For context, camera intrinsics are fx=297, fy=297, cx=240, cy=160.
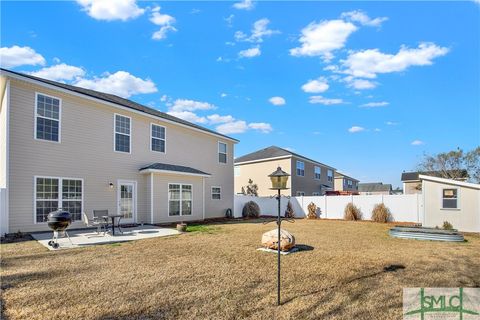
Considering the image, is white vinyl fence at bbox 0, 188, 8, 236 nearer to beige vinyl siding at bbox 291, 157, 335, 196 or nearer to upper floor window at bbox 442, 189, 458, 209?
upper floor window at bbox 442, 189, 458, 209

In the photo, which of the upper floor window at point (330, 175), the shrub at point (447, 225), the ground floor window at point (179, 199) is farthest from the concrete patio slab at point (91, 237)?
the upper floor window at point (330, 175)

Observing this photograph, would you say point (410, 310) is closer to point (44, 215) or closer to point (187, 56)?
point (44, 215)

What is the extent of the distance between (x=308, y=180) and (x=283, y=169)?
4530 mm

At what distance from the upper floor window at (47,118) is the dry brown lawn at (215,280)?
15.3 ft

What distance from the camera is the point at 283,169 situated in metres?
28.4

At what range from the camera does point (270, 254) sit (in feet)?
26.2

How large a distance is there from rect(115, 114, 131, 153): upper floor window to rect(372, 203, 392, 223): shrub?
15.5 meters

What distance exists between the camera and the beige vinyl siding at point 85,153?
36.6 feet

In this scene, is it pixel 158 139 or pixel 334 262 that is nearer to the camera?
pixel 334 262

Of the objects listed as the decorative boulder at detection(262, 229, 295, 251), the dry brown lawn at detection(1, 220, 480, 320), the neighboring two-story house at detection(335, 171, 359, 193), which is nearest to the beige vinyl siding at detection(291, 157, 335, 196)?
the neighboring two-story house at detection(335, 171, 359, 193)

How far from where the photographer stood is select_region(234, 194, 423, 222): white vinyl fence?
60.3 ft

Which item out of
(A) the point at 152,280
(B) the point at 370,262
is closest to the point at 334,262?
(B) the point at 370,262

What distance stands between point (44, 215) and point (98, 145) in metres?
3.67

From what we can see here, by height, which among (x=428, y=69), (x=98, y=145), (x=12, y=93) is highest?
(x=428, y=69)
